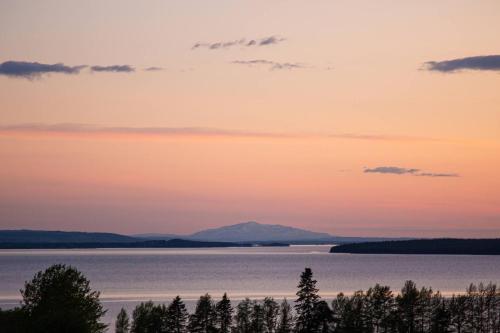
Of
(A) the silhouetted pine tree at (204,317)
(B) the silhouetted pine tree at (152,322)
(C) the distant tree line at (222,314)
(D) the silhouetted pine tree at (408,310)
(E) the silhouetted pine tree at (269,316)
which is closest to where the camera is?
(C) the distant tree line at (222,314)

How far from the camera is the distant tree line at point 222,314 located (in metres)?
83.1

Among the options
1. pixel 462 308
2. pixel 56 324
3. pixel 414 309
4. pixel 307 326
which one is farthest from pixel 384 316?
pixel 56 324

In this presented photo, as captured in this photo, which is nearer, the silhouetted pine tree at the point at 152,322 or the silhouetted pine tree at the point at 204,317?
the silhouetted pine tree at the point at 152,322

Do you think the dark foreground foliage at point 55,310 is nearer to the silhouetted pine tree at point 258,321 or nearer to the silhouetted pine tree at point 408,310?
the silhouetted pine tree at point 258,321

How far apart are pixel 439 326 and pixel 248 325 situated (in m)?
24.6

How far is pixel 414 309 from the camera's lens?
115562 mm

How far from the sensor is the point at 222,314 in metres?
110

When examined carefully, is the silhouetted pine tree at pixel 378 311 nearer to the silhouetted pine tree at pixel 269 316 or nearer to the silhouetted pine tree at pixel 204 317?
the silhouetted pine tree at pixel 269 316

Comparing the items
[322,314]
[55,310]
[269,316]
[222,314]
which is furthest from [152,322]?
[322,314]

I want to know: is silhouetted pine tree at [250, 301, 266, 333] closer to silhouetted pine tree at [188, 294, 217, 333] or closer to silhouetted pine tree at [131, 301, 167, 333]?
silhouetted pine tree at [188, 294, 217, 333]

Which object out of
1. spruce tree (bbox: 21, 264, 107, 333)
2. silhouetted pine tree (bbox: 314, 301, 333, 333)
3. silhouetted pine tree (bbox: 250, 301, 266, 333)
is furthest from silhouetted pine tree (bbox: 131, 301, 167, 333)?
silhouetted pine tree (bbox: 314, 301, 333, 333)

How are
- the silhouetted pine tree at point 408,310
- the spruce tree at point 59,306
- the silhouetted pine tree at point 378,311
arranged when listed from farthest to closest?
the silhouetted pine tree at point 408,310, the silhouetted pine tree at point 378,311, the spruce tree at point 59,306

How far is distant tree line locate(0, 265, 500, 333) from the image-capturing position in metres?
83.1

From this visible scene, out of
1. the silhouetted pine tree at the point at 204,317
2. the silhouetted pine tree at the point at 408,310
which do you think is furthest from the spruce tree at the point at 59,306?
the silhouetted pine tree at the point at 408,310
